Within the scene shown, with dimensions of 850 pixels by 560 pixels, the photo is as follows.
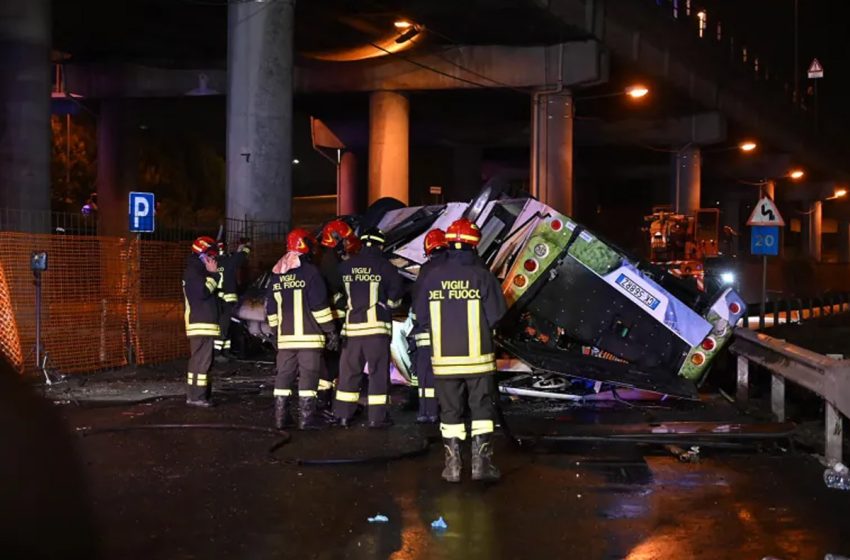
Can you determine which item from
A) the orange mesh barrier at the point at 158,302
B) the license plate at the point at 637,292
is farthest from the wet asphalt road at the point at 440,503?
the orange mesh barrier at the point at 158,302

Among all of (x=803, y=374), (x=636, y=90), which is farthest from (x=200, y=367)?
(x=636, y=90)

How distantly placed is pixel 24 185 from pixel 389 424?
40.8 ft

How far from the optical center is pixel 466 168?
120 feet

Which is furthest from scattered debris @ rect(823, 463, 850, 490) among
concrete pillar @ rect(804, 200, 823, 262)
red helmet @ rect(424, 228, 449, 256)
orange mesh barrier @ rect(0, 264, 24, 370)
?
concrete pillar @ rect(804, 200, 823, 262)

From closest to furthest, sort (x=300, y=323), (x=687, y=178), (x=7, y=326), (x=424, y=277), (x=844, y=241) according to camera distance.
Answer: (x=424, y=277) < (x=300, y=323) < (x=7, y=326) < (x=687, y=178) < (x=844, y=241)

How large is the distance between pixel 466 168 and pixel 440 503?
102 feet

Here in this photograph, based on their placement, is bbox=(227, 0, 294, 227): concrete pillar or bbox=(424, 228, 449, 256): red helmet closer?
bbox=(424, 228, 449, 256): red helmet

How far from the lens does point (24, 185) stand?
59.2 ft

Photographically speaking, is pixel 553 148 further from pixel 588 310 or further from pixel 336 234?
pixel 336 234

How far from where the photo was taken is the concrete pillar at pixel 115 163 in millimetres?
30141

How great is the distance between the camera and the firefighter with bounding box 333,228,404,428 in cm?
838

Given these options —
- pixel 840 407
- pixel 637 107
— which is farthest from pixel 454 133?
pixel 840 407

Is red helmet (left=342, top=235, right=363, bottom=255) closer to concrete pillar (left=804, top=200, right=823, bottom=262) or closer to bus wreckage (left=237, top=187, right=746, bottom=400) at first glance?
bus wreckage (left=237, top=187, right=746, bottom=400)

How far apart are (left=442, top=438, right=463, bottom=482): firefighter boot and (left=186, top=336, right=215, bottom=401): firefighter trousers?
12.8 feet
